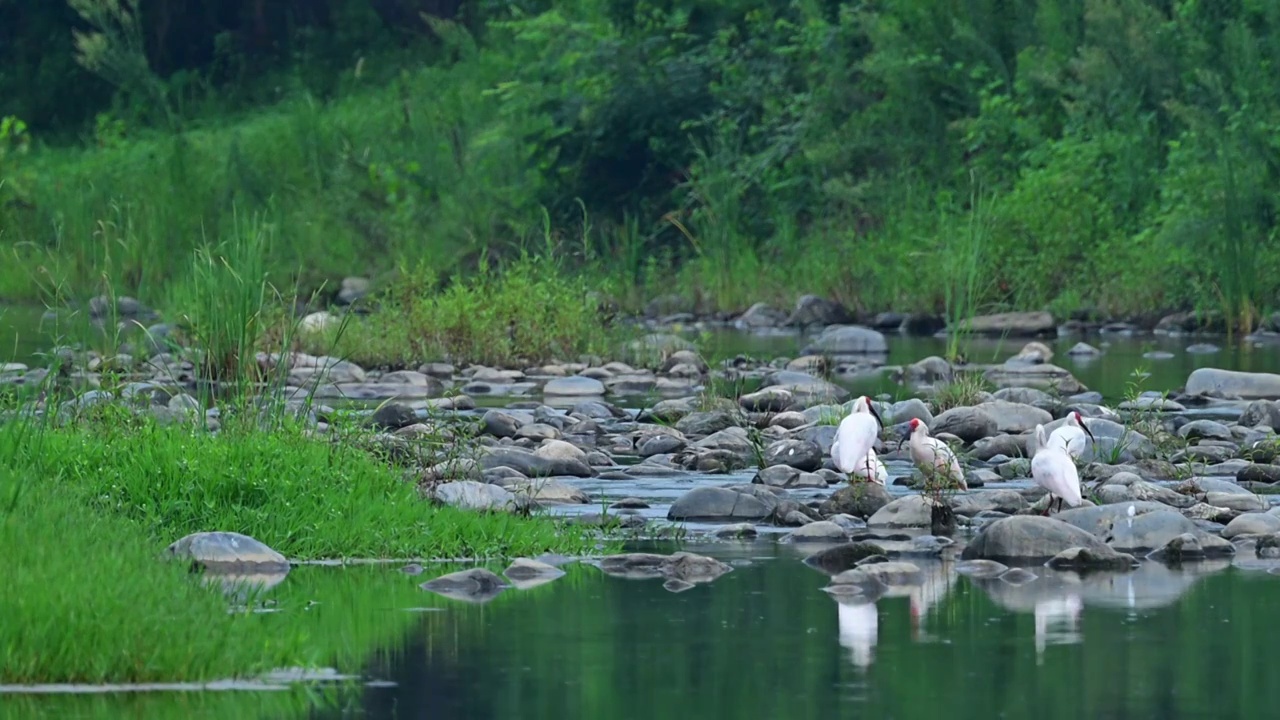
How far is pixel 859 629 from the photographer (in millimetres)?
5562

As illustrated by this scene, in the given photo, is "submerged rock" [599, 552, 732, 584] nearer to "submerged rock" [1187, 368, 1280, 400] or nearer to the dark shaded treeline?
"submerged rock" [1187, 368, 1280, 400]

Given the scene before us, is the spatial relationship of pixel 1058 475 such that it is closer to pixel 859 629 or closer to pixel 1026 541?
pixel 1026 541

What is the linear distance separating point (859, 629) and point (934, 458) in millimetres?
2546

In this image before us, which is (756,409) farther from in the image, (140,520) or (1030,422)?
(140,520)

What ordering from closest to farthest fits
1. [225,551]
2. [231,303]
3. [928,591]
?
[928,591] → [225,551] → [231,303]

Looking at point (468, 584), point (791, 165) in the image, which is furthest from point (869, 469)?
point (791, 165)

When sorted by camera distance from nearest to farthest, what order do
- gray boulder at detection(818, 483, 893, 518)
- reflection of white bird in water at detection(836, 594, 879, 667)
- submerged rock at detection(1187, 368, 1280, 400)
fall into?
reflection of white bird in water at detection(836, 594, 879, 667) < gray boulder at detection(818, 483, 893, 518) < submerged rock at detection(1187, 368, 1280, 400)

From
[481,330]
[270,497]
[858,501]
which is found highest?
[481,330]

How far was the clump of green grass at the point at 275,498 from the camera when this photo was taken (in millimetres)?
6633

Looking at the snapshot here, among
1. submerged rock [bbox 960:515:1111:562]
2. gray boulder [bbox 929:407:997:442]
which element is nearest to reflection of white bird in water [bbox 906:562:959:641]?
submerged rock [bbox 960:515:1111:562]

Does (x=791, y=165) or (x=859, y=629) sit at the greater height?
(x=791, y=165)

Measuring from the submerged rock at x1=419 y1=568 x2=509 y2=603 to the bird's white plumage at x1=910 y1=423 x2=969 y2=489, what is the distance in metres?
2.16

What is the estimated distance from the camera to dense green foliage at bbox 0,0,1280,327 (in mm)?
19406

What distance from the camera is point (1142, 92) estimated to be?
2077 cm
